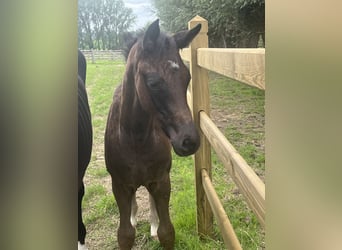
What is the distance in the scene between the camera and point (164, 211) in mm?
646

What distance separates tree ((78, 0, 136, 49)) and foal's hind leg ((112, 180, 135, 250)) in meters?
0.23

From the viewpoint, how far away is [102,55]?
0.57 meters

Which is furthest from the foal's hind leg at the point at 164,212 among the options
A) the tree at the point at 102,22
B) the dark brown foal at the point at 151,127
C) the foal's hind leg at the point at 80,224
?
the tree at the point at 102,22

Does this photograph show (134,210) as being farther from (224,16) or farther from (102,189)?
(224,16)

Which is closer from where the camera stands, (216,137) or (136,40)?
(136,40)

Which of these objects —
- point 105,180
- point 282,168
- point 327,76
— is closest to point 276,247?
point 282,168

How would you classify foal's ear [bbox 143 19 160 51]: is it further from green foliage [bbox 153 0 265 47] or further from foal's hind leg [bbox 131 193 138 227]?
foal's hind leg [bbox 131 193 138 227]

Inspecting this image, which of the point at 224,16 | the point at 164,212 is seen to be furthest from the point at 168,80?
the point at 164,212

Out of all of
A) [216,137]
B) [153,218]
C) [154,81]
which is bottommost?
[153,218]

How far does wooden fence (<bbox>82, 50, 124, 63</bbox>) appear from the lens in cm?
54

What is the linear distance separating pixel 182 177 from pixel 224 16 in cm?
28

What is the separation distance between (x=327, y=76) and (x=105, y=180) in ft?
1.28

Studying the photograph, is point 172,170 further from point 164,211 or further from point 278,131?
point 278,131

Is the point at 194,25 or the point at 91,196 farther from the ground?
the point at 194,25
